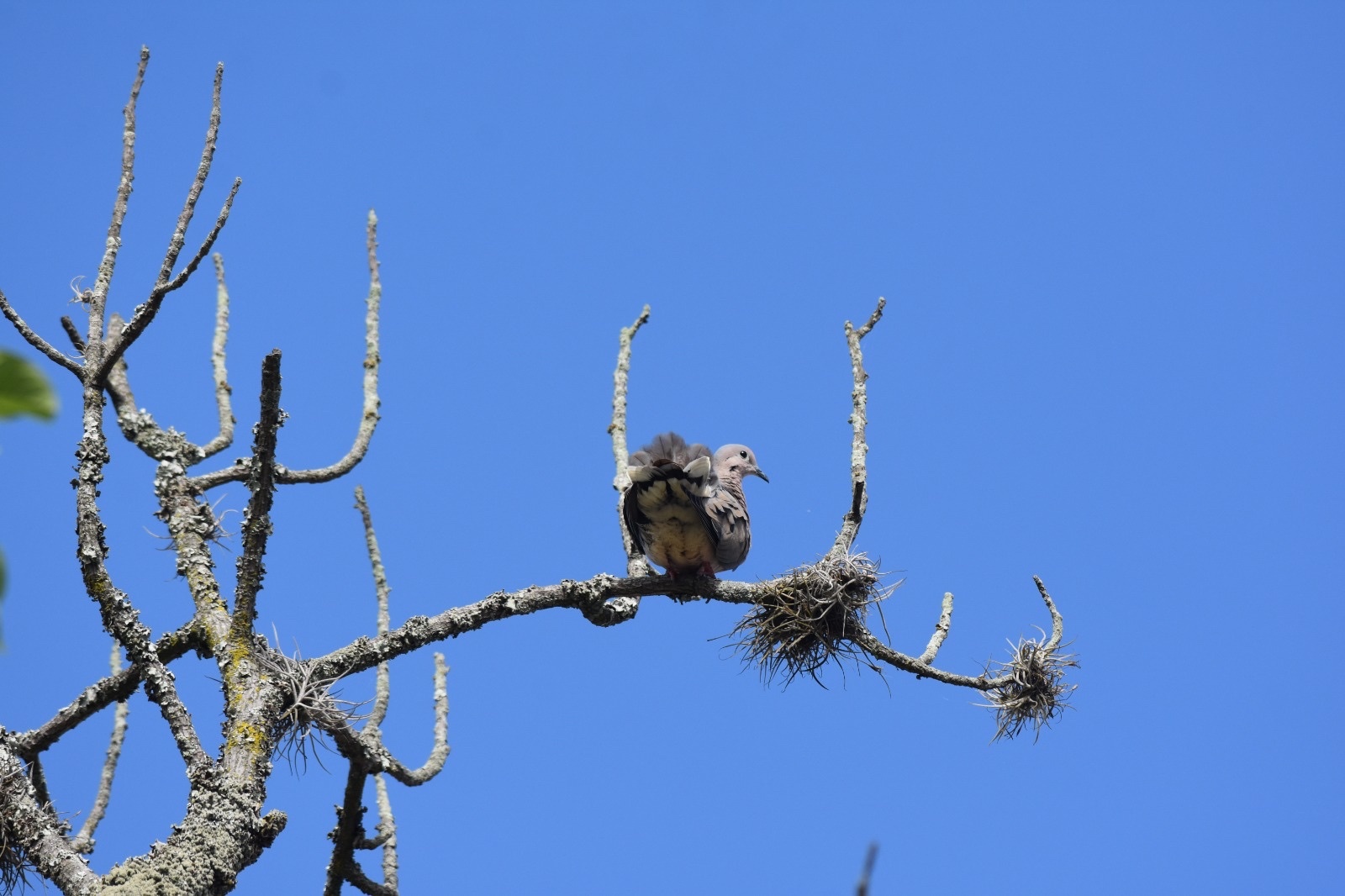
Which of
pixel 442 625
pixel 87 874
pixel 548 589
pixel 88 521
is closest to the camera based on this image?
pixel 87 874

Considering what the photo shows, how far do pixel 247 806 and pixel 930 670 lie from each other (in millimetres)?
2858

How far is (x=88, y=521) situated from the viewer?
4.20m

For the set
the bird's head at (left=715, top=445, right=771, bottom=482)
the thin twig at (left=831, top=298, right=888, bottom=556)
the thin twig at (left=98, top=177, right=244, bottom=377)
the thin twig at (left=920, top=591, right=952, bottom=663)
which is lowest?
the thin twig at (left=98, top=177, right=244, bottom=377)

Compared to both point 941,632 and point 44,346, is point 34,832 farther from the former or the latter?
point 941,632

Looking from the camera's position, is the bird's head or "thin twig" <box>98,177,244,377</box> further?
the bird's head

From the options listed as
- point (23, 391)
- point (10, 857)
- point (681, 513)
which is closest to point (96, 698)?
point (10, 857)

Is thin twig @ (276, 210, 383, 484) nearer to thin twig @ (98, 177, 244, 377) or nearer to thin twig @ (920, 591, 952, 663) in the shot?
thin twig @ (98, 177, 244, 377)

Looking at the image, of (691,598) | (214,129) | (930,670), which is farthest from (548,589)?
(214,129)

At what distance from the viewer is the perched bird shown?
5770mm

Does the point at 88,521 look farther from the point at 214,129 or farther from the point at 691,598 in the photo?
the point at 691,598

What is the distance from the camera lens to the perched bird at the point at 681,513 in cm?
577

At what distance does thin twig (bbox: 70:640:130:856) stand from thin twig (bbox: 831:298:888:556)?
3.42 meters

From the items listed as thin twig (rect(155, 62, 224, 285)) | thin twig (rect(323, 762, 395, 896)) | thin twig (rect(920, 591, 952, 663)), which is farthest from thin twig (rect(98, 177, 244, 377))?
thin twig (rect(920, 591, 952, 663))

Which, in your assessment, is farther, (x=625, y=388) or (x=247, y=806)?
(x=625, y=388)
